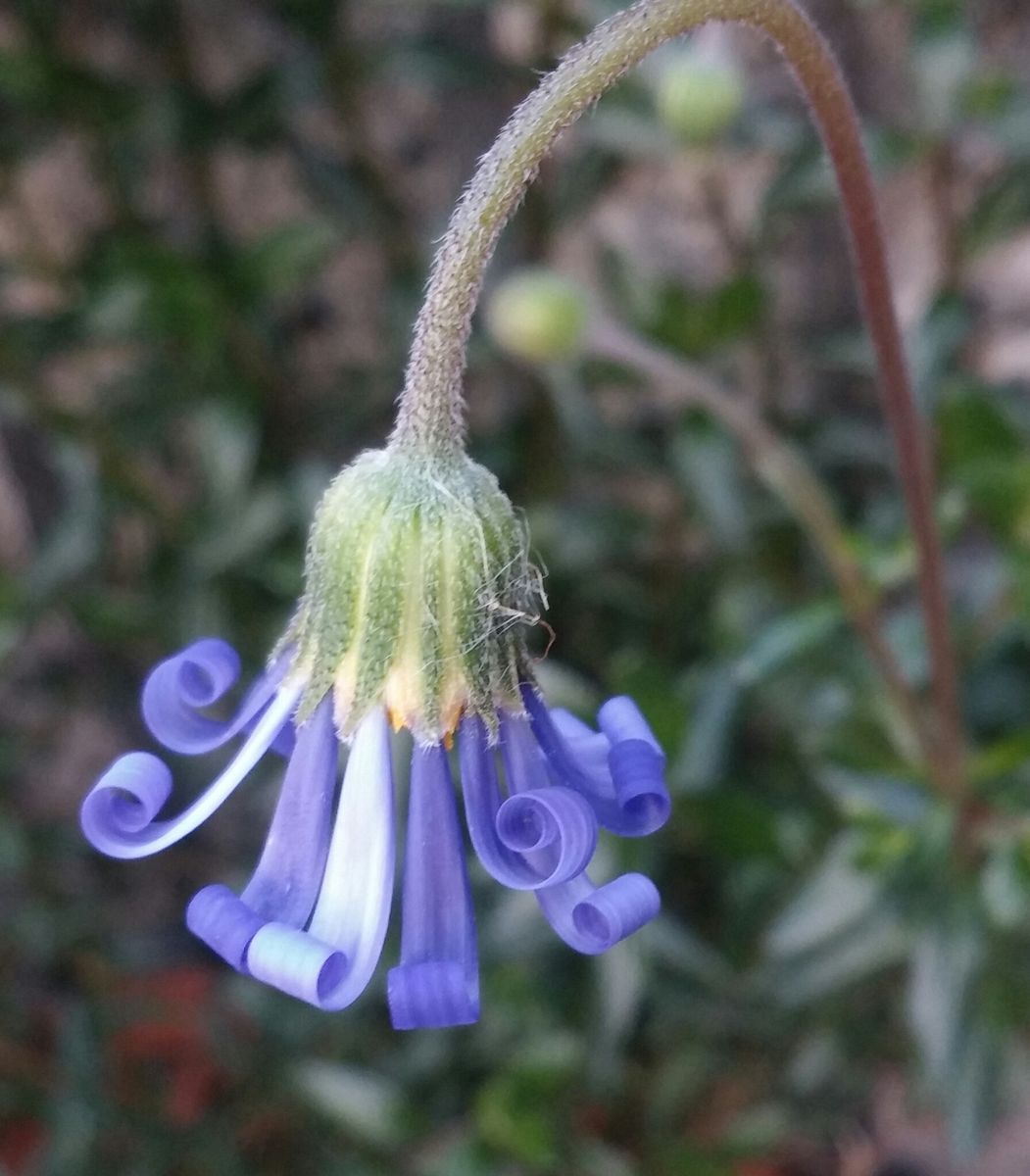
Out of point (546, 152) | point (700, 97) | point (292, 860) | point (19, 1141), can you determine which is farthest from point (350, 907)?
point (19, 1141)

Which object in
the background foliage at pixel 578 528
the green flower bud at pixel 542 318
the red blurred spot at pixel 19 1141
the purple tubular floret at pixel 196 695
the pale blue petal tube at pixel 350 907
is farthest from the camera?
the red blurred spot at pixel 19 1141

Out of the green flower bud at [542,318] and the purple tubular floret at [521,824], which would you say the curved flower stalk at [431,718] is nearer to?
the purple tubular floret at [521,824]

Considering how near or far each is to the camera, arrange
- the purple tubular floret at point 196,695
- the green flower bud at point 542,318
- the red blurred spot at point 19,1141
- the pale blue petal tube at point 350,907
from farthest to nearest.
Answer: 1. the red blurred spot at point 19,1141
2. the green flower bud at point 542,318
3. the purple tubular floret at point 196,695
4. the pale blue petal tube at point 350,907

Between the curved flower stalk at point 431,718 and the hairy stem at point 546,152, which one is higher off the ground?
the hairy stem at point 546,152

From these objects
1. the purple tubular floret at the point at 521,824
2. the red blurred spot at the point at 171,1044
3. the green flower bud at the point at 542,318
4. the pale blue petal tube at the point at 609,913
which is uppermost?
the green flower bud at the point at 542,318

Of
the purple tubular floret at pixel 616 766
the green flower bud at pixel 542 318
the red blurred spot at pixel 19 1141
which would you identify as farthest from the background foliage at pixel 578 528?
the purple tubular floret at pixel 616 766

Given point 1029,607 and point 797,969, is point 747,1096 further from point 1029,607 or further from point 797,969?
point 1029,607

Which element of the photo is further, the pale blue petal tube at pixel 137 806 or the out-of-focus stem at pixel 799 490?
the out-of-focus stem at pixel 799 490

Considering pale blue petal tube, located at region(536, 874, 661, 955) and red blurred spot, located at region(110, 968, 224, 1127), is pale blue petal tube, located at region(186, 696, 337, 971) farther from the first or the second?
red blurred spot, located at region(110, 968, 224, 1127)
